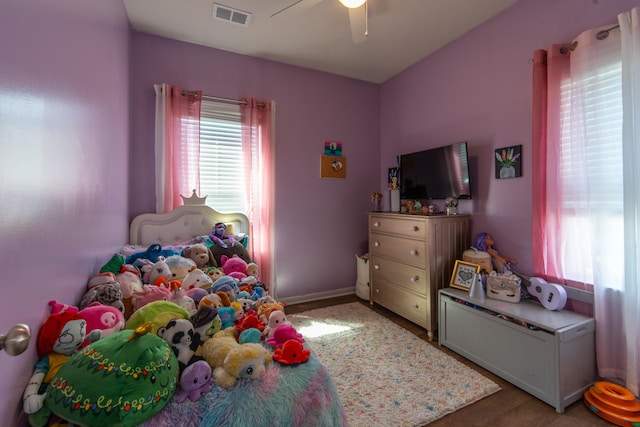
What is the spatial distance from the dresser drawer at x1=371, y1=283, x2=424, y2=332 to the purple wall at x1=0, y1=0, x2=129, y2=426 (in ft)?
7.78

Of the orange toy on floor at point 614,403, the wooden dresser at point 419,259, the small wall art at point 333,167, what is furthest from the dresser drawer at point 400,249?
the orange toy on floor at point 614,403

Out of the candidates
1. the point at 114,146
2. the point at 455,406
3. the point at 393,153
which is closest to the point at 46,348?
the point at 114,146

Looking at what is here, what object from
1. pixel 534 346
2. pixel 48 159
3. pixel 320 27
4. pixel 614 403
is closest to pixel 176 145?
pixel 320 27

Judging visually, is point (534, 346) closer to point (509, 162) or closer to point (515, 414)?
point (515, 414)

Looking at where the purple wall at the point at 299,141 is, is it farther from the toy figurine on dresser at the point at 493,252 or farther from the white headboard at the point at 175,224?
the toy figurine on dresser at the point at 493,252

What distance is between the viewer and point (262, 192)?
301cm

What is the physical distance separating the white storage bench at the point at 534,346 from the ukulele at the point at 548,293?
5 cm

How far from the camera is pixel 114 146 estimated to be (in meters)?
1.91

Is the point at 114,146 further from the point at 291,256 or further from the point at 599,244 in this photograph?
the point at 599,244

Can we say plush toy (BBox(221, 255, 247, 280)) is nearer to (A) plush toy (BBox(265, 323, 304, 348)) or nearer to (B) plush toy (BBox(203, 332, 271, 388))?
(A) plush toy (BBox(265, 323, 304, 348))

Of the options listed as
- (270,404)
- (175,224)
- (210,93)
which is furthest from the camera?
(210,93)

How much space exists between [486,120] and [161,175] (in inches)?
115

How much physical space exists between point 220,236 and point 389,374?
171 cm

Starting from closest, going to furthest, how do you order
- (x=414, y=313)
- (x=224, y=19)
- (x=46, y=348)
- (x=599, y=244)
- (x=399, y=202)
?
(x=46, y=348)
(x=599, y=244)
(x=224, y=19)
(x=414, y=313)
(x=399, y=202)
